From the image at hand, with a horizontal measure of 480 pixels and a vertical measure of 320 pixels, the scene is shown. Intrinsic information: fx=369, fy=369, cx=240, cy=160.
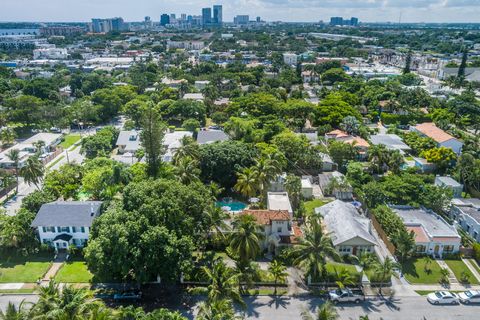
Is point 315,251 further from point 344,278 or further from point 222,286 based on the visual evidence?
point 222,286

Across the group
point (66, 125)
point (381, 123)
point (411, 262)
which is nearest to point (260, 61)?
point (381, 123)

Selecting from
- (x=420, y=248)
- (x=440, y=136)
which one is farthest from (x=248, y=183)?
(x=440, y=136)

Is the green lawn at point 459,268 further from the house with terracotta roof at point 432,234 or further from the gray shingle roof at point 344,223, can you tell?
the gray shingle roof at point 344,223

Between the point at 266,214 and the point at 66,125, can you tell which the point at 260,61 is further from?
the point at 266,214

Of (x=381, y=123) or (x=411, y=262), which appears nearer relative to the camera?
(x=411, y=262)

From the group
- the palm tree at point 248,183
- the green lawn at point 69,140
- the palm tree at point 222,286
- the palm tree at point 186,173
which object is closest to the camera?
the palm tree at point 222,286

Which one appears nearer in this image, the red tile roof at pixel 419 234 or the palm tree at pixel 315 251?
the palm tree at pixel 315 251

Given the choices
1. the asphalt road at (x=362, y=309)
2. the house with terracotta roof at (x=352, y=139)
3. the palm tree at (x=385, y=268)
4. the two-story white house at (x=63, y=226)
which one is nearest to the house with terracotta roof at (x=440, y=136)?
the house with terracotta roof at (x=352, y=139)
